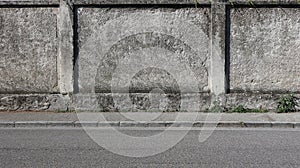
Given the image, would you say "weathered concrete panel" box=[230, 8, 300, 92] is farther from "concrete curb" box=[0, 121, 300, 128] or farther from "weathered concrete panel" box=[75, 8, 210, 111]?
"concrete curb" box=[0, 121, 300, 128]

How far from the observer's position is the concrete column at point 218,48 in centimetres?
1085

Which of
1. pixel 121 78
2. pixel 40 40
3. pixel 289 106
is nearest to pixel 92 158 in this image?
pixel 121 78

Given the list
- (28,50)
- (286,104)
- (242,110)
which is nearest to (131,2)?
(28,50)

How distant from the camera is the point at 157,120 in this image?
9.88 metres

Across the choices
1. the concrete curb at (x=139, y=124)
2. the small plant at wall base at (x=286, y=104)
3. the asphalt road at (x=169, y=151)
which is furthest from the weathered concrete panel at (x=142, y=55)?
the asphalt road at (x=169, y=151)

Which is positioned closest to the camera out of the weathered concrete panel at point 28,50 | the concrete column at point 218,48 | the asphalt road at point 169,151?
the asphalt road at point 169,151

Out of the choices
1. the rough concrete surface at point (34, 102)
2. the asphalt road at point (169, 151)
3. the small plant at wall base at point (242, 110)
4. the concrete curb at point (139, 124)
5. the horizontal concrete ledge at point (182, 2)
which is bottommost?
the asphalt road at point (169, 151)

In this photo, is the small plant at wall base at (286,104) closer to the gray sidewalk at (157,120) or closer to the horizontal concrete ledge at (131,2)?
the gray sidewalk at (157,120)

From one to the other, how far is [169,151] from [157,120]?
2.80 m

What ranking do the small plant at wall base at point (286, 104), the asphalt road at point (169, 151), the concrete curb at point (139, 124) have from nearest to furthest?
the asphalt road at point (169, 151), the concrete curb at point (139, 124), the small plant at wall base at point (286, 104)

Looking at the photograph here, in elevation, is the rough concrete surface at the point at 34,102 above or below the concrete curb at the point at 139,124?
above

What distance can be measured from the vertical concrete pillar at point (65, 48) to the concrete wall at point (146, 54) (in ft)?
0.08

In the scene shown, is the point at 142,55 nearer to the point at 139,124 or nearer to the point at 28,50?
the point at 139,124

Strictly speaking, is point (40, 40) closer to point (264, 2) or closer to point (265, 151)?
point (264, 2)
